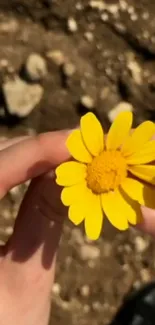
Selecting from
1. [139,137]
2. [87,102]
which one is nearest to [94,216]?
[139,137]

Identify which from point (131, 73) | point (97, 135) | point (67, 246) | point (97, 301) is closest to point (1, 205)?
point (67, 246)

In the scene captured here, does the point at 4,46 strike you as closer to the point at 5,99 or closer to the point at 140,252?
the point at 5,99

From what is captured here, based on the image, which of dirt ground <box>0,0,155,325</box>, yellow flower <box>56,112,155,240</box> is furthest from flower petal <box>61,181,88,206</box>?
dirt ground <box>0,0,155,325</box>

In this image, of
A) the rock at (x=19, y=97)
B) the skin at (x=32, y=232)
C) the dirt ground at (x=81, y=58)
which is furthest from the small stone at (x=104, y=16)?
the skin at (x=32, y=232)

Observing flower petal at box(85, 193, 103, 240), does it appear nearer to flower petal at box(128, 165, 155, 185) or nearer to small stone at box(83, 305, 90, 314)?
flower petal at box(128, 165, 155, 185)

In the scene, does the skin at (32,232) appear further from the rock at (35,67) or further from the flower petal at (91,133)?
the rock at (35,67)

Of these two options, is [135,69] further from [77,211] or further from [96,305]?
[77,211]
